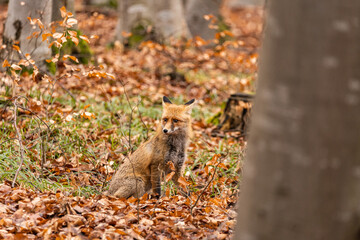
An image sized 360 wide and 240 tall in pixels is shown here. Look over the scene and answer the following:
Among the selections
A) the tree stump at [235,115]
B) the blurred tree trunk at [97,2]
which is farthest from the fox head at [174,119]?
the blurred tree trunk at [97,2]

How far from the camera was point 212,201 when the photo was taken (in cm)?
599

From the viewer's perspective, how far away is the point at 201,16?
23547mm

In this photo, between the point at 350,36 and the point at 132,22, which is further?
the point at 132,22

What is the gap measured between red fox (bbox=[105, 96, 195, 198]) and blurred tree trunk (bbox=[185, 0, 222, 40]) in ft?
56.0

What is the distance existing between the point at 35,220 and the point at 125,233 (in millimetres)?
1209

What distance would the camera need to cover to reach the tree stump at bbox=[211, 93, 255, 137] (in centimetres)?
1038

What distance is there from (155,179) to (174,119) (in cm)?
106

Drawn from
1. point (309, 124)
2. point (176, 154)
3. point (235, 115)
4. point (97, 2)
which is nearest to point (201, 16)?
point (97, 2)

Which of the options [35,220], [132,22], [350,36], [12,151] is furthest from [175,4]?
[350,36]

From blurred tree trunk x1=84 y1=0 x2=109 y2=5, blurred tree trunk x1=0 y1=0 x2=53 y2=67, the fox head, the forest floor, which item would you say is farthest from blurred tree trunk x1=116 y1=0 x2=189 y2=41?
the fox head

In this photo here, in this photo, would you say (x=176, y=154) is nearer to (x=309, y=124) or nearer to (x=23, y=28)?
(x=309, y=124)

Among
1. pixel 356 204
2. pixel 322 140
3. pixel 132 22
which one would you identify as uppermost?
pixel 132 22

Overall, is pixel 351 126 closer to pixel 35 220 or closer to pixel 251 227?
pixel 251 227

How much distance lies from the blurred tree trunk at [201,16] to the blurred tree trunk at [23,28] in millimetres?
14336
